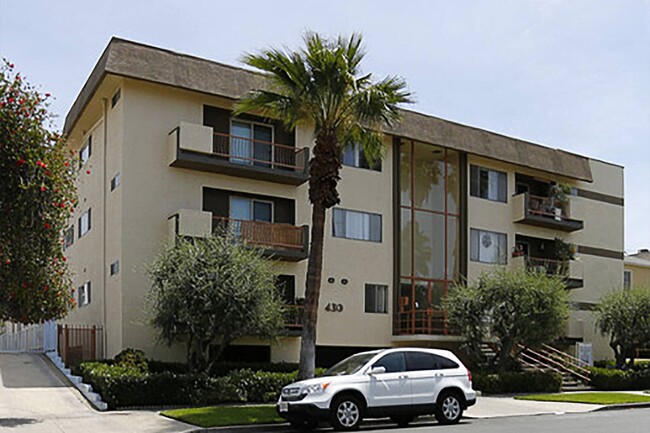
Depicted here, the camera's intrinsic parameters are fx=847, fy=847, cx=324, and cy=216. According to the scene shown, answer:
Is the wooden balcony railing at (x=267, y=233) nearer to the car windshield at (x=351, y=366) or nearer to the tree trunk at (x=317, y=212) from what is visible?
the tree trunk at (x=317, y=212)

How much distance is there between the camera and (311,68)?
2202cm

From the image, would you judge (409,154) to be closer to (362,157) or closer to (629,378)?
(362,157)

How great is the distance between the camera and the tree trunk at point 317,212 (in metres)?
21.5

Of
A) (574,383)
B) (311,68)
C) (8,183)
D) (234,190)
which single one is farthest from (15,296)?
(574,383)

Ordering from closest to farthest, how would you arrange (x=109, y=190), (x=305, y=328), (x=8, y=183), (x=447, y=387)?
1. (x=8, y=183)
2. (x=447, y=387)
3. (x=305, y=328)
4. (x=109, y=190)

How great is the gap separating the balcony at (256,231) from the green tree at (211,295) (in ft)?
4.85

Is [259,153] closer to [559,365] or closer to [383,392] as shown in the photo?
[383,392]

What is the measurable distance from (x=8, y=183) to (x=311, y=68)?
823 centimetres

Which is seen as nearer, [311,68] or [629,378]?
[311,68]

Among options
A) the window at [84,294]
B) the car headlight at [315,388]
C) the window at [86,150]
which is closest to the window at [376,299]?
the window at [84,294]

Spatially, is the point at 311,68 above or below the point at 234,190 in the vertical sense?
above

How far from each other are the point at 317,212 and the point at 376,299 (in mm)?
10895

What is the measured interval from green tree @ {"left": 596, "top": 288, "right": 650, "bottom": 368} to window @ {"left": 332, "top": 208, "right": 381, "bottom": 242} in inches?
431

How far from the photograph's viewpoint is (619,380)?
32531 mm
